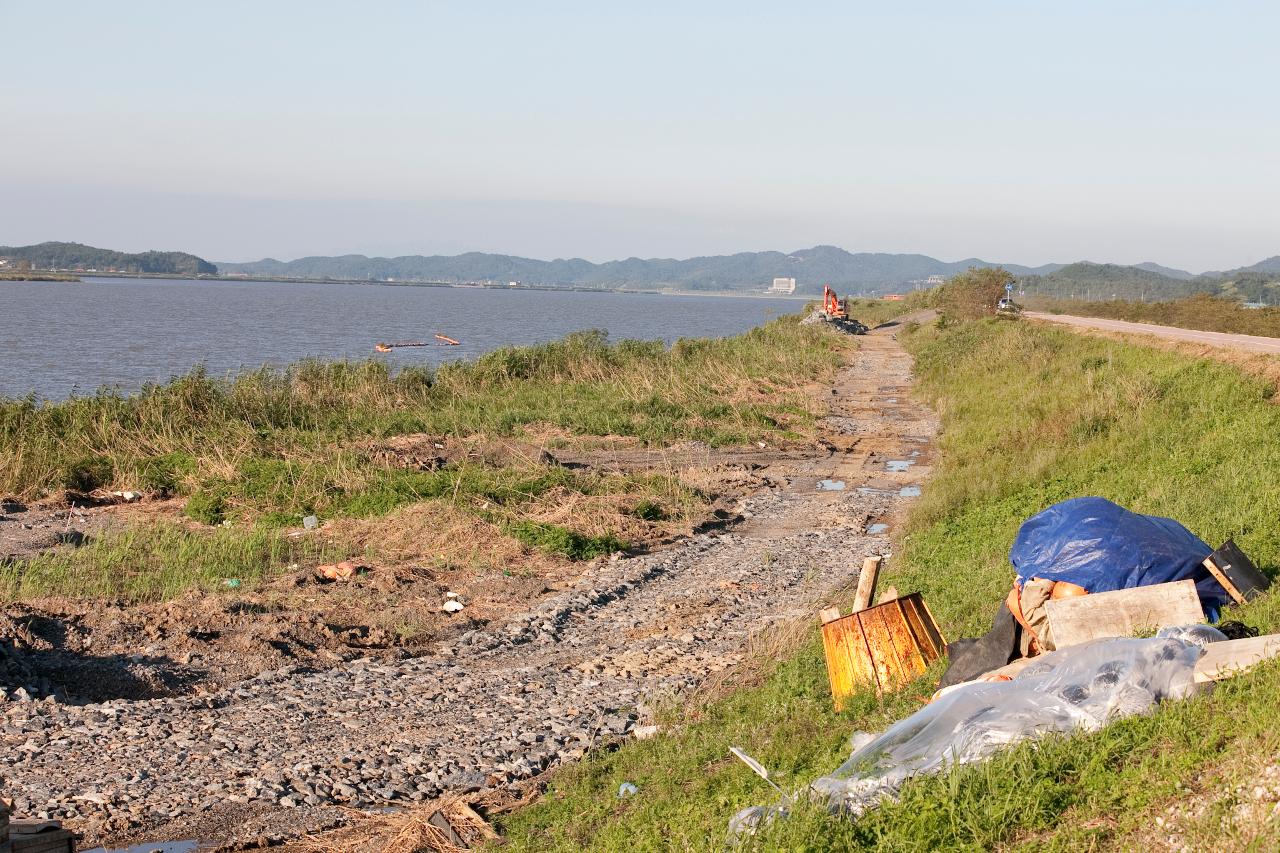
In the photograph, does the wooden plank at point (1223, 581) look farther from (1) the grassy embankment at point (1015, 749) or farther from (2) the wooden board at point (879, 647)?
(2) the wooden board at point (879, 647)

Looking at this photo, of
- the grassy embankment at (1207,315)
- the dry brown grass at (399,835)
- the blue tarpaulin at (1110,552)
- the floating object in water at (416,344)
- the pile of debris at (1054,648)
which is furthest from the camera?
the floating object in water at (416,344)

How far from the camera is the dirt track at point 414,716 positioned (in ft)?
22.5

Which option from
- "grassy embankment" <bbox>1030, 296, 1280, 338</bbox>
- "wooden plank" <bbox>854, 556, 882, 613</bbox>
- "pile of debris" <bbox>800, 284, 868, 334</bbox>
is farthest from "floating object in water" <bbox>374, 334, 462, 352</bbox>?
"wooden plank" <bbox>854, 556, 882, 613</bbox>

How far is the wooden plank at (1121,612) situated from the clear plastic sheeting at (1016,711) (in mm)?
1038

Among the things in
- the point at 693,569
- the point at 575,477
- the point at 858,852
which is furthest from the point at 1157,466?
the point at 858,852

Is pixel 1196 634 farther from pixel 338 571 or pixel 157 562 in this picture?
pixel 157 562

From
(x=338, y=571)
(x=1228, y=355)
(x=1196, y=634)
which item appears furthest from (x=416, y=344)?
(x=1196, y=634)

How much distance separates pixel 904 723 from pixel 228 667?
5.92 meters

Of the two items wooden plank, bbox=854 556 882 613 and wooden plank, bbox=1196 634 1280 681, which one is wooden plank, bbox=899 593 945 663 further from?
wooden plank, bbox=1196 634 1280 681

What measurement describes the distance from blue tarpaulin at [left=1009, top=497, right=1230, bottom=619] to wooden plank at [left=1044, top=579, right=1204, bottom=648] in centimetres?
56

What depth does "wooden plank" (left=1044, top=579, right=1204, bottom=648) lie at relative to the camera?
6770mm

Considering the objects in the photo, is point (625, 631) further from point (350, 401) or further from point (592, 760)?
point (350, 401)

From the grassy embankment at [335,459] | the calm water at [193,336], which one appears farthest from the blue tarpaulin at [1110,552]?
the calm water at [193,336]

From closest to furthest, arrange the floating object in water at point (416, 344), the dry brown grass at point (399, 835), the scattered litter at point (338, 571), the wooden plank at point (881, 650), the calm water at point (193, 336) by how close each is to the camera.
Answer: the dry brown grass at point (399, 835) < the wooden plank at point (881, 650) < the scattered litter at point (338, 571) < the calm water at point (193, 336) < the floating object in water at point (416, 344)
